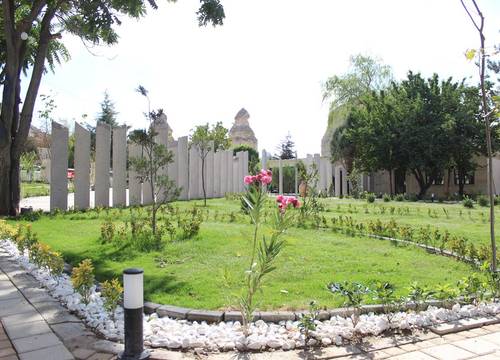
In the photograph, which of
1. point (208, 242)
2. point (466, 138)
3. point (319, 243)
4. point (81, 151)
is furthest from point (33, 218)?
point (466, 138)

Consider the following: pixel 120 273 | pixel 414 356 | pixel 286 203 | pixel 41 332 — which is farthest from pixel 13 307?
pixel 414 356

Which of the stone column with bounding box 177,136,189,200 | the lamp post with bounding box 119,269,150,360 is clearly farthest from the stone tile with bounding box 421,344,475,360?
the stone column with bounding box 177,136,189,200

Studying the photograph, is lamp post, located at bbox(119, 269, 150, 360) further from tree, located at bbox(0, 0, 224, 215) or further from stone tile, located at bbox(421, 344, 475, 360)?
tree, located at bbox(0, 0, 224, 215)

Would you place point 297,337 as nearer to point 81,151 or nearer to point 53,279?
point 53,279

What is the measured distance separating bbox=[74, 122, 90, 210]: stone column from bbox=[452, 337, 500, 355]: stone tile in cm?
1265

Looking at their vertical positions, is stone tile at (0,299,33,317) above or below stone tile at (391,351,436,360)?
above

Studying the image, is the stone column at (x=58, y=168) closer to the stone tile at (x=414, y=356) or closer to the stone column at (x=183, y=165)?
the stone column at (x=183, y=165)

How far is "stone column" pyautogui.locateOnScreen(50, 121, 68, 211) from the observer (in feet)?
44.4

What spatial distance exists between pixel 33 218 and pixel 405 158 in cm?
2160

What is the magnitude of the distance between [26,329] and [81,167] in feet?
36.1

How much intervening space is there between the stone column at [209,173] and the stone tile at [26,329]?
17.3 m

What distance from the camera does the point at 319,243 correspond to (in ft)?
26.0

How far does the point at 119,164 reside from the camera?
15.2 meters

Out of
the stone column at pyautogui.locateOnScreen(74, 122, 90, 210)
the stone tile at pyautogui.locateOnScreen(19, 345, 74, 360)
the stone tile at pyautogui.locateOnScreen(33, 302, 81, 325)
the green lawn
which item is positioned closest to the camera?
the stone tile at pyautogui.locateOnScreen(19, 345, 74, 360)
